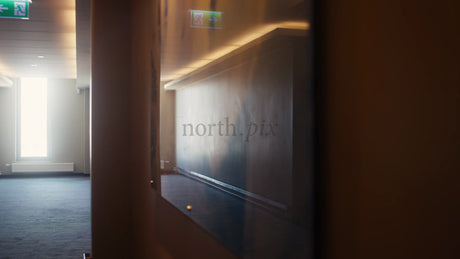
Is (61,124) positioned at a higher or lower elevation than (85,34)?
lower

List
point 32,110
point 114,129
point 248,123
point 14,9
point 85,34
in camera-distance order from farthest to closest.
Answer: point 32,110 → point 85,34 → point 14,9 → point 114,129 → point 248,123

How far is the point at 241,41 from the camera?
47.9 inches

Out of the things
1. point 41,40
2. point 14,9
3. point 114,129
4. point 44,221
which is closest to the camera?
point 114,129

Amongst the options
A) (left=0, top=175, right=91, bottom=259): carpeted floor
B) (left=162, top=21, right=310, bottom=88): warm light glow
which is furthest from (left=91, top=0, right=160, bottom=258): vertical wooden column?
(left=162, top=21, right=310, bottom=88): warm light glow

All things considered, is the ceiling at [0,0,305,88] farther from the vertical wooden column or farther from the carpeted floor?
the carpeted floor

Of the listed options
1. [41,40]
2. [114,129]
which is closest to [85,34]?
[41,40]

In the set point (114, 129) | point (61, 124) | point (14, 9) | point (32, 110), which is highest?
point (14, 9)

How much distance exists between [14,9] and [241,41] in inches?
242

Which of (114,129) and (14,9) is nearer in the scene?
(114,129)

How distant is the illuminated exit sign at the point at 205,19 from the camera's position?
1469 millimetres

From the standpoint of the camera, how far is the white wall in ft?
52.9

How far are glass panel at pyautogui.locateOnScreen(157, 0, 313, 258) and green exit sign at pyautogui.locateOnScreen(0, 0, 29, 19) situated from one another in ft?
16.7

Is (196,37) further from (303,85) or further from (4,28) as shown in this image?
(4,28)

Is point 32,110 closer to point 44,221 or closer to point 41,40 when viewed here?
point 41,40
